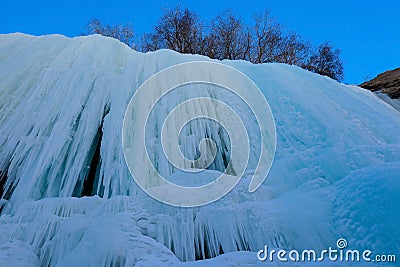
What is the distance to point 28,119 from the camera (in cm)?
318

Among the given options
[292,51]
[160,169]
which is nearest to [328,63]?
[292,51]

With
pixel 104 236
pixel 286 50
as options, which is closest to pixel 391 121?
pixel 104 236

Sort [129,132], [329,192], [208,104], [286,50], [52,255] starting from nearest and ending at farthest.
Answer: [52,255] → [329,192] → [129,132] → [208,104] → [286,50]

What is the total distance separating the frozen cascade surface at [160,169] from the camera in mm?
2039

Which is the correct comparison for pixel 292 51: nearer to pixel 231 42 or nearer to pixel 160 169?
pixel 231 42

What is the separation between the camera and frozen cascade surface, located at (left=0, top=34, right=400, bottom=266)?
2039mm

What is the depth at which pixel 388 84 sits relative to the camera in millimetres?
7328

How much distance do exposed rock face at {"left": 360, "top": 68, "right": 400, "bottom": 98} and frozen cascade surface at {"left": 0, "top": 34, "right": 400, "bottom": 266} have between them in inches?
144

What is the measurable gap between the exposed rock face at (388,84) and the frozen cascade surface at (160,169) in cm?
365

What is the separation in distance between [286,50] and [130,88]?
1000cm

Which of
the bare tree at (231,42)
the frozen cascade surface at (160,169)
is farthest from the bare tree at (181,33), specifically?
the frozen cascade surface at (160,169)

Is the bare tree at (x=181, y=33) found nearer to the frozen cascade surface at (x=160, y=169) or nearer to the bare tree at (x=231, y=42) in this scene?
the bare tree at (x=231, y=42)

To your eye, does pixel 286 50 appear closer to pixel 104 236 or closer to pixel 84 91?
pixel 84 91

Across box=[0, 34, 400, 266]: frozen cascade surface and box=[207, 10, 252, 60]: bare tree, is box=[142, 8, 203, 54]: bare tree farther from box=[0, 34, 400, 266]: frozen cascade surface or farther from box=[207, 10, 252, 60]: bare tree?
box=[0, 34, 400, 266]: frozen cascade surface
